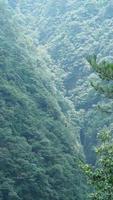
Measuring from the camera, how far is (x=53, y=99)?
75.9 meters

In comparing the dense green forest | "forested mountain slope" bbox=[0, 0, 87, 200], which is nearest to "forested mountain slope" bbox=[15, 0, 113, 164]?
the dense green forest

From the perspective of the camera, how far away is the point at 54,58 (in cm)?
10738

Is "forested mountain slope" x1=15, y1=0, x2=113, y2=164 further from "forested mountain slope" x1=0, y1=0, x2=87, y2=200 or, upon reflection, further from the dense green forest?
"forested mountain slope" x1=0, y1=0, x2=87, y2=200

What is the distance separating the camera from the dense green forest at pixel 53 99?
177 ft

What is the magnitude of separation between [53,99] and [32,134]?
13858 mm

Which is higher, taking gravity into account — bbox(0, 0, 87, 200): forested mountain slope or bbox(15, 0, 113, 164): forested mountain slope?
bbox(15, 0, 113, 164): forested mountain slope

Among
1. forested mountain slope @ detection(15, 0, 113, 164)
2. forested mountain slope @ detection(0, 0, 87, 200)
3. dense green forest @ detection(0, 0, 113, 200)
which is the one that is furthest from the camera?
forested mountain slope @ detection(15, 0, 113, 164)

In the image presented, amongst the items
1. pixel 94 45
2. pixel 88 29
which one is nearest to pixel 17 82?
pixel 94 45

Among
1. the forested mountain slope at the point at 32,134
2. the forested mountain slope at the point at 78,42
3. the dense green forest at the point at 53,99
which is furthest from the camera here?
the forested mountain slope at the point at 78,42

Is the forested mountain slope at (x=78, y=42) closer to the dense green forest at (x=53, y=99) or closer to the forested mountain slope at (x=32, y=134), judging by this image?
the dense green forest at (x=53, y=99)

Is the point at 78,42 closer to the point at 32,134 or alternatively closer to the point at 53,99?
the point at 53,99

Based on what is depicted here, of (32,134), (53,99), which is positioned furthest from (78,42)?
(32,134)

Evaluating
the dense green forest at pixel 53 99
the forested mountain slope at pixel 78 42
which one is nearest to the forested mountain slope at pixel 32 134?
the dense green forest at pixel 53 99

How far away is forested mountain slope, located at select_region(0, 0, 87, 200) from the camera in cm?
5328
